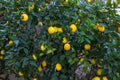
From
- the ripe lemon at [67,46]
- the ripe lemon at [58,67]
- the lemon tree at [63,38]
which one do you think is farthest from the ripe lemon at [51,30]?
the ripe lemon at [58,67]

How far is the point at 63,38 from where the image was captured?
1.98m

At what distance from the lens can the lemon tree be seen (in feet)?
→ 6.48

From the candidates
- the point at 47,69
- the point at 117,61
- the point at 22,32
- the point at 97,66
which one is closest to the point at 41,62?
the point at 47,69

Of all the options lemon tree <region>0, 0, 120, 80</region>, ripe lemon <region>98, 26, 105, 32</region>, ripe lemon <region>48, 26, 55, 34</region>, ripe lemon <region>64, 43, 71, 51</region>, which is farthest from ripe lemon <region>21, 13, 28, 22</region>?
ripe lemon <region>98, 26, 105, 32</region>

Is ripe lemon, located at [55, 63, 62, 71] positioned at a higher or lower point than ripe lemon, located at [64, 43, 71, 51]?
lower

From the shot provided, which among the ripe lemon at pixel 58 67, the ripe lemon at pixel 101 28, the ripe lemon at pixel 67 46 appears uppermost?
the ripe lemon at pixel 101 28

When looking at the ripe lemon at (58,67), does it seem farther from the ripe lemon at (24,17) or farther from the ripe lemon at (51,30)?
the ripe lemon at (24,17)

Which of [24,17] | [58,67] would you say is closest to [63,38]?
[58,67]

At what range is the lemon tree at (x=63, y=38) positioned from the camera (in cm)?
198

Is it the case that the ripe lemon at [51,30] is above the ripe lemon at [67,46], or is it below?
above

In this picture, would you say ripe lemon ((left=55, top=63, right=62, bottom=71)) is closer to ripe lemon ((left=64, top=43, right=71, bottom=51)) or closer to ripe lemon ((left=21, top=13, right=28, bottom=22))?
ripe lemon ((left=64, top=43, right=71, bottom=51))

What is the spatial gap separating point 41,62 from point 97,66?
1.40 ft

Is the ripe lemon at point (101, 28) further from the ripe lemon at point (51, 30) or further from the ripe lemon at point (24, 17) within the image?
the ripe lemon at point (24, 17)

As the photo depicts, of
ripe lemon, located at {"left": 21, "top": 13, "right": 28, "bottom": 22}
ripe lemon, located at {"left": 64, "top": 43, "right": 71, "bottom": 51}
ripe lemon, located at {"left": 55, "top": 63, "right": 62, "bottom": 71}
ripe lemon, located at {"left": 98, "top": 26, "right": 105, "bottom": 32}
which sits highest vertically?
ripe lemon, located at {"left": 21, "top": 13, "right": 28, "bottom": 22}
